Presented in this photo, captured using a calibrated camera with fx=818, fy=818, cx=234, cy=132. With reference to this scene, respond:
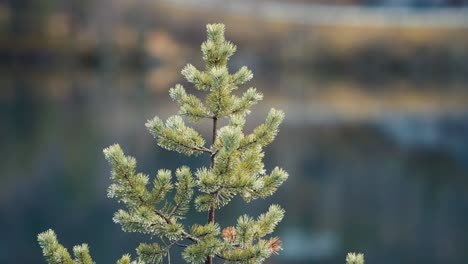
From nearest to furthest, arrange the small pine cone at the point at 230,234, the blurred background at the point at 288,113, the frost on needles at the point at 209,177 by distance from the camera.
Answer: the frost on needles at the point at 209,177 < the small pine cone at the point at 230,234 < the blurred background at the point at 288,113

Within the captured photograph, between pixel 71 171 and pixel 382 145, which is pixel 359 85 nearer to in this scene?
pixel 382 145

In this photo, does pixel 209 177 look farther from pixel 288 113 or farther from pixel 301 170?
pixel 288 113

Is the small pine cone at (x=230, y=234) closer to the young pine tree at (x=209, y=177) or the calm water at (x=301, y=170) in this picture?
the young pine tree at (x=209, y=177)

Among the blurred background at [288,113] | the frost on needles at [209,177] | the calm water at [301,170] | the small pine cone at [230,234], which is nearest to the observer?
the frost on needles at [209,177]

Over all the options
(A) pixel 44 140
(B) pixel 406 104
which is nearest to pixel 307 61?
(B) pixel 406 104

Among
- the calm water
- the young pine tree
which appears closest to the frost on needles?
the young pine tree

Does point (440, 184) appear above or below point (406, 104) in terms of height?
below

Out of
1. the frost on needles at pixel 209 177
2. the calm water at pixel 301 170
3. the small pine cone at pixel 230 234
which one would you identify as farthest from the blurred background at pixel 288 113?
the frost on needles at pixel 209 177
